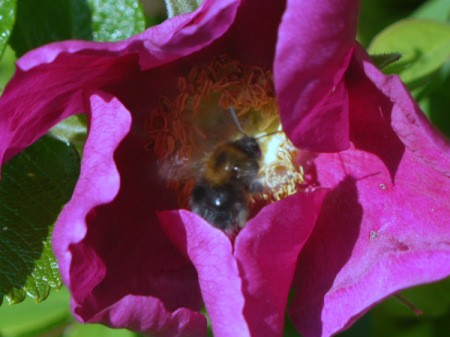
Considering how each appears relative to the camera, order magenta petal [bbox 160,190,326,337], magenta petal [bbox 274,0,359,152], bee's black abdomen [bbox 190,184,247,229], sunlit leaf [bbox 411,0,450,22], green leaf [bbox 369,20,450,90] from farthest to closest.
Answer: sunlit leaf [bbox 411,0,450,22]
green leaf [bbox 369,20,450,90]
bee's black abdomen [bbox 190,184,247,229]
magenta petal [bbox 160,190,326,337]
magenta petal [bbox 274,0,359,152]

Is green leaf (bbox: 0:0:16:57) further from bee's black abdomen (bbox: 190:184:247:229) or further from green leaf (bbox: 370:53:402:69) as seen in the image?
green leaf (bbox: 370:53:402:69)

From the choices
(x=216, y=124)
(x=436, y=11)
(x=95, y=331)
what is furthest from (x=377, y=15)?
(x=95, y=331)

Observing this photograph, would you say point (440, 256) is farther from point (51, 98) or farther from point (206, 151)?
point (51, 98)

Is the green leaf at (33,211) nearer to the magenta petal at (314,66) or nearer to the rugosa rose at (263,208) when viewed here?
the rugosa rose at (263,208)

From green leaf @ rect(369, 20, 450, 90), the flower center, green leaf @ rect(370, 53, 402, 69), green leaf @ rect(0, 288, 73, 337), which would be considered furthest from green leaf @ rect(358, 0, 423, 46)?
green leaf @ rect(0, 288, 73, 337)

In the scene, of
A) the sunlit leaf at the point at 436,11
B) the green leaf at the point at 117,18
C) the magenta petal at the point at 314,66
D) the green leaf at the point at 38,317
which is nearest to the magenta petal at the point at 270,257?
the magenta petal at the point at 314,66

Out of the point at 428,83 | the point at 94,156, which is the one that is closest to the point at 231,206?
the point at 94,156
